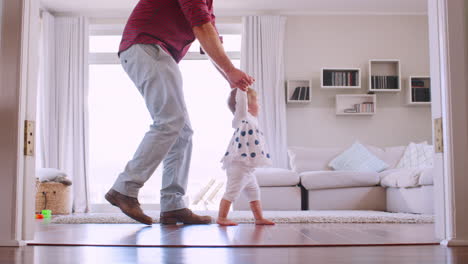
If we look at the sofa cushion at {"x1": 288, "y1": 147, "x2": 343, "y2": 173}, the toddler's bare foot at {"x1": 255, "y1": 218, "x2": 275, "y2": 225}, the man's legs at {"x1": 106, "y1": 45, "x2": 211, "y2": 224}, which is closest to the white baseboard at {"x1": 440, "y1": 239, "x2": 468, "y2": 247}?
the man's legs at {"x1": 106, "y1": 45, "x2": 211, "y2": 224}

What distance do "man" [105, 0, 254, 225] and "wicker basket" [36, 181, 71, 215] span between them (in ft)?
10.3

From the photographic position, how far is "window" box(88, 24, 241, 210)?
658cm

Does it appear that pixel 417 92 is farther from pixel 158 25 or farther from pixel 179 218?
pixel 158 25

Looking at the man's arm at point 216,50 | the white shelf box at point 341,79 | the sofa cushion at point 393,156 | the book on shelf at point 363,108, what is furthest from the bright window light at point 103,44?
the man's arm at point 216,50

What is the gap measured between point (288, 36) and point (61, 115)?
314cm

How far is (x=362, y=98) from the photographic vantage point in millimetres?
6543

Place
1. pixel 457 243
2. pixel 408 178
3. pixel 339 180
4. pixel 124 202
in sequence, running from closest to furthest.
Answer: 1. pixel 457 243
2. pixel 124 202
3. pixel 408 178
4. pixel 339 180

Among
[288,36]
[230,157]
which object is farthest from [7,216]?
[288,36]

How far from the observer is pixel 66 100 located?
21.1ft

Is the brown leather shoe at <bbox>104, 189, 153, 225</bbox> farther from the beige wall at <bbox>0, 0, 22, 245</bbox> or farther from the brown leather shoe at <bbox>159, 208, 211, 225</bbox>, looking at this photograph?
the beige wall at <bbox>0, 0, 22, 245</bbox>

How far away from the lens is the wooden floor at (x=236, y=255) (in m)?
1.20

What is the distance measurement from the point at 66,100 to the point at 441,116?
562 cm

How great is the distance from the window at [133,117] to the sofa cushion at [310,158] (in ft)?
3.43

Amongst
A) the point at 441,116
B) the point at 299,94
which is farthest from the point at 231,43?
the point at 441,116
